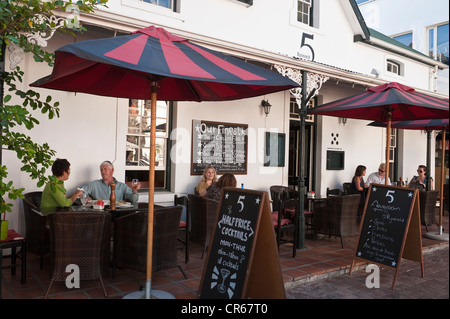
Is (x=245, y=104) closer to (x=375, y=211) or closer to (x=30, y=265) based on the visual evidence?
(x=375, y=211)

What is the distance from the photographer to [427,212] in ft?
24.6

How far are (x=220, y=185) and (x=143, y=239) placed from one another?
5.92 ft

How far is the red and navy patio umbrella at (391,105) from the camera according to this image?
16.8ft

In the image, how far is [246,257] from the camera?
11.2 ft

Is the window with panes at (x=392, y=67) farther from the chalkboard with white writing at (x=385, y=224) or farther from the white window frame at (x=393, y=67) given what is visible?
the chalkboard with white writing at (x=385, y=224)

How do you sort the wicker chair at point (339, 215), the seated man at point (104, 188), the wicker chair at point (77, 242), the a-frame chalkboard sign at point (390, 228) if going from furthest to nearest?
the wicker chair at point (339, 215) < the seated man at point (104, 188) < the a-frame chalkboard sign at point (390, 228) < the wicker chair at point (77, 242)

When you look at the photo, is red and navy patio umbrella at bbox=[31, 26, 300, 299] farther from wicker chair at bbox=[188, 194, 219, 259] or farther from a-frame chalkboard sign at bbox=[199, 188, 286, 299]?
wicker chair at bbox=[188, 194, 219, 259]

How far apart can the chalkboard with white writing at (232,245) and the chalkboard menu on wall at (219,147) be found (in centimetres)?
330

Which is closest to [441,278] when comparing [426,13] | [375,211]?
[375,211]

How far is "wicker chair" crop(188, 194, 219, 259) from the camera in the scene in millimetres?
5109

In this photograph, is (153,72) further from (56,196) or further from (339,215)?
(339,215)

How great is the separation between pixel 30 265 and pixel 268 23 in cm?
609

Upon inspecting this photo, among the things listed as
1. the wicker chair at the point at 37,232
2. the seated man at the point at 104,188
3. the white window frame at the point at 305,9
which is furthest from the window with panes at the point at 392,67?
the wicker chair at the point at 37,232

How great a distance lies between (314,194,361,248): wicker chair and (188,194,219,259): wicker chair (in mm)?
2040
